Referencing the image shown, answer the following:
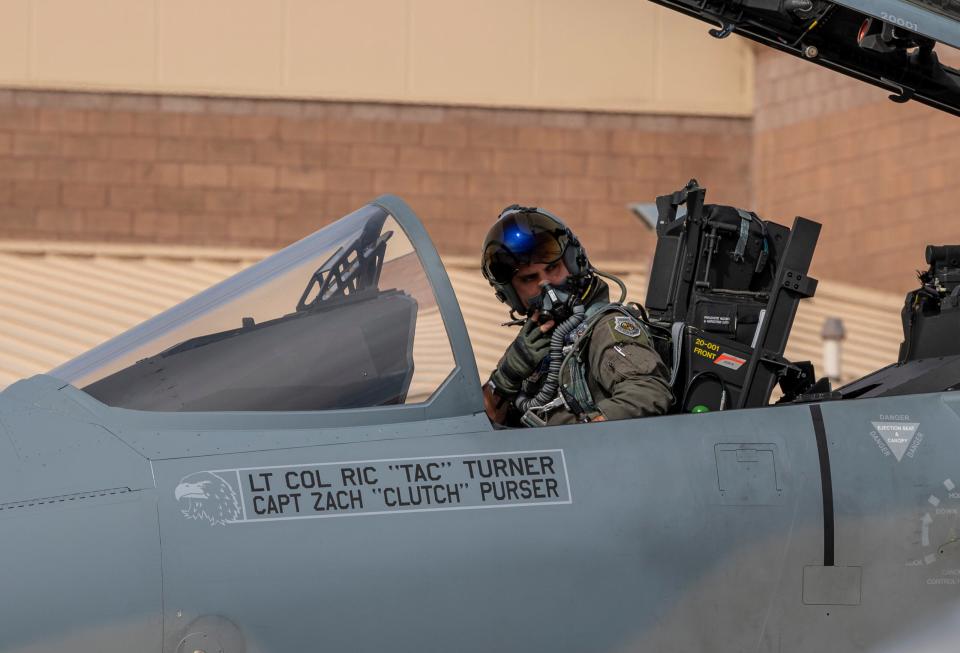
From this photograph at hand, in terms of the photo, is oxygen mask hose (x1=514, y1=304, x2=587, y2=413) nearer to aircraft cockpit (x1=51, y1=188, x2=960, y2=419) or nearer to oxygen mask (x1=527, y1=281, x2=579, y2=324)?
oxygen mask (x1=527, y1=281, x2=579, y2=324)

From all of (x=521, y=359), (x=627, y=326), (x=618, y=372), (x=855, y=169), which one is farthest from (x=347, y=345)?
(x=855, y=169)

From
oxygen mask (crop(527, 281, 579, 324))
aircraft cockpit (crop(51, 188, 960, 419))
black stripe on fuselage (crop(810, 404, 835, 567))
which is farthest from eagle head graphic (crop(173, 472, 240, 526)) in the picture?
black stripe on fuselage (crop(810, 404, 835, 567))

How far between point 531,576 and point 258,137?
52.4 feet

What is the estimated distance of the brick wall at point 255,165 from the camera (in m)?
19.5

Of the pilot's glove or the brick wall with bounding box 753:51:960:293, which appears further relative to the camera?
the brick wall with bounding box 753:51:960:293

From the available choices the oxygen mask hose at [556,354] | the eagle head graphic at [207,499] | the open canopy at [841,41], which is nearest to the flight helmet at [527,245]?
the oxygen mask hose at [556,354]

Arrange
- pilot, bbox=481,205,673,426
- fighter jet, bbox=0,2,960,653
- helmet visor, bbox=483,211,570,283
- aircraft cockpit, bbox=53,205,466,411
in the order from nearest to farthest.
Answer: fighter jet, bbox=0,2,960,653 → aircraft cockpit, bbox=53,205,466,411 → pilot, bbox=481,205,673,426 → helmet visor, bbox=483,211,570,283

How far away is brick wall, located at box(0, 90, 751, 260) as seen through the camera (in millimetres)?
19516

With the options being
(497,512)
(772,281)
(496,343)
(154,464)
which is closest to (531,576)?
(497,512)

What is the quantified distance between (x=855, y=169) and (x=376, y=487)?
15.7 m

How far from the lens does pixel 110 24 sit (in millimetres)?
19344

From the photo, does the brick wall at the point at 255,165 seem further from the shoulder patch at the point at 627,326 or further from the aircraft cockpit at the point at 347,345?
the shoulder patch at the point at 627,326

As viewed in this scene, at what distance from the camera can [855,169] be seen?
18828mm

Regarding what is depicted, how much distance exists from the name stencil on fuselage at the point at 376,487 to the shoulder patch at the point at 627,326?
33.1 inches
